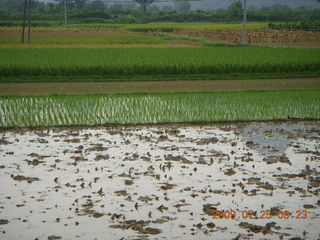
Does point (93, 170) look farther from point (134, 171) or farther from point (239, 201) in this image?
point (239, 201)

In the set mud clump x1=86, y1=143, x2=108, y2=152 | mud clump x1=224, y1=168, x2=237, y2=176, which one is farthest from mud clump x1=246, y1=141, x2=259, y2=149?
mud clump x1=86, y1=143, x2=108, y2=152

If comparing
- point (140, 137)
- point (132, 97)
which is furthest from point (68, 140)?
point (132, 97)

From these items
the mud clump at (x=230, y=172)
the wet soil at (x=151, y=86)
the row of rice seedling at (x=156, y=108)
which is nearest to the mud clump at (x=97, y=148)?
the row of rice seedling at (x=156, y=108)

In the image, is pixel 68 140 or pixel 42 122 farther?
pixel 42 122

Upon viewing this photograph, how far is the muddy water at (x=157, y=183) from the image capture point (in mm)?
5156

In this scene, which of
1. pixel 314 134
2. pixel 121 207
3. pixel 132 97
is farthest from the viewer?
pixel 132 97

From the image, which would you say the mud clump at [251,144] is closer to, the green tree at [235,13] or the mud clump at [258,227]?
the mud clump at [258,227]

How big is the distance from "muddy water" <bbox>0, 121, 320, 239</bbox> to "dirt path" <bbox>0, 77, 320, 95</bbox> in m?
5.75

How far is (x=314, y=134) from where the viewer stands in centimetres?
971

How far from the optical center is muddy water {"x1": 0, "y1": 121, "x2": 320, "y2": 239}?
5.16 metres

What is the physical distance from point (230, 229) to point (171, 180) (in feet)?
5.60

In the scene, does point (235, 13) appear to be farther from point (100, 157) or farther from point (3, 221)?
point (3, 221)
